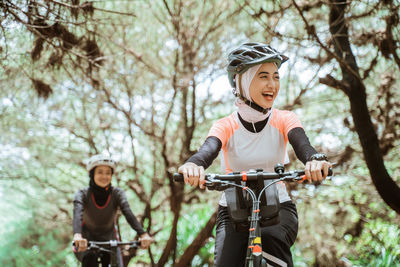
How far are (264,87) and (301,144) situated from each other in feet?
1.70

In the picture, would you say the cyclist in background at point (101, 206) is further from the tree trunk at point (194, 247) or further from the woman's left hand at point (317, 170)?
the woman's left hand at point (317, 170)

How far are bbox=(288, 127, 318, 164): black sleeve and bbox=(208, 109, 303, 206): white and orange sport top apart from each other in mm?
75

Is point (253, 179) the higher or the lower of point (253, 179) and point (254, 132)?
the lower

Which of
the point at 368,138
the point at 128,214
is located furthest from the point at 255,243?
the point at 368,138

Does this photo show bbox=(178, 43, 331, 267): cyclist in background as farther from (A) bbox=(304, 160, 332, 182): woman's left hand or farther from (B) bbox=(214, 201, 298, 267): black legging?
(A) bbox=(304, 160, 332, 182): woman's left hand

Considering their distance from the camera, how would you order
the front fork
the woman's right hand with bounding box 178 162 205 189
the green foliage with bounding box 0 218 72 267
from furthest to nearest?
the green foliage with bounding box 0 218 72 267
the woman's right hand with bounding box 178 162 205 189
the front fork

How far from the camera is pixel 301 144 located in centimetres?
291

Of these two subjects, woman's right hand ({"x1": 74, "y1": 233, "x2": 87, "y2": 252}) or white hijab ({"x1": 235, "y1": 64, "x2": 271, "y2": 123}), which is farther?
woman's right hand ({"x1": 74, "y1": 233, "x2": 87, "y2": 252})

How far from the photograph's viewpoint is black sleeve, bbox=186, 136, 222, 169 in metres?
2.81

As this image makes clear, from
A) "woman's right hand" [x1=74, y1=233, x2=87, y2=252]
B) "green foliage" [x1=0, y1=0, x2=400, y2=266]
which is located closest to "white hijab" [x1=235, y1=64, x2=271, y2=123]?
"woman's right hand" [x1=74, y1=233, x2=87, y2=252]

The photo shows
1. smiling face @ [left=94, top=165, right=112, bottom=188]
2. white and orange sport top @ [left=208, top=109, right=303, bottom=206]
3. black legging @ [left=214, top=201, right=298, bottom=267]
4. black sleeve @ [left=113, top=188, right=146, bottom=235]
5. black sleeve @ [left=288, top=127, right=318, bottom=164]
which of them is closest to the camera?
black legging @ [left=214, top=201, right=298, bottom=267]

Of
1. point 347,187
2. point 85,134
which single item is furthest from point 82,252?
point 347,187

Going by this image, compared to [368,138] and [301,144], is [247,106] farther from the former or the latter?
[368,138]

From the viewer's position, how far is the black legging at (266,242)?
8.77ft
